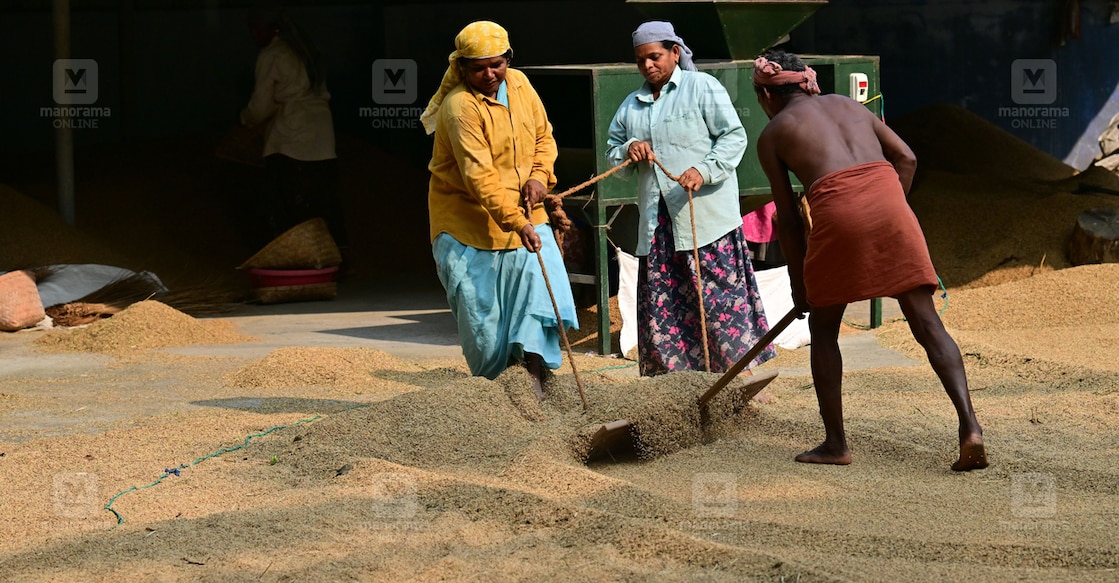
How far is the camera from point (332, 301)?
9430 millimetres

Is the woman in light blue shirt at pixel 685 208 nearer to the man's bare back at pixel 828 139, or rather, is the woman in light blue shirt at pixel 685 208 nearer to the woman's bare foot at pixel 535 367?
the woman's bare foot at pixel 535 367

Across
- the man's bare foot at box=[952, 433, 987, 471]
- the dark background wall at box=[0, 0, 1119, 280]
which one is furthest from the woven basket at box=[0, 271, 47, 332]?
the man's bare foot at box=[952, 433, 987, 471]

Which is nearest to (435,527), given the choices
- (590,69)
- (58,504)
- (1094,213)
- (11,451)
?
(58,504)

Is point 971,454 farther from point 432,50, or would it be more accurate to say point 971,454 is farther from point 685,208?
point 432,50

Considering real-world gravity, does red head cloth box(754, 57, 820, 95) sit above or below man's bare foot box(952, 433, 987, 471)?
above

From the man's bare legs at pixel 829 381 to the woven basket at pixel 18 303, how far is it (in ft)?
17.5

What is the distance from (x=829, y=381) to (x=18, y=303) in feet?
17.8

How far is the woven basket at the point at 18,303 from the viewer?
8055 mm

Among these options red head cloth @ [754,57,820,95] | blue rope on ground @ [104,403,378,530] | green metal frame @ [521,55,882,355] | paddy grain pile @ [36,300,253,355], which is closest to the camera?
blue rope on ground @ [104,403,378,530]

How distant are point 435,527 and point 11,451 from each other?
6.77 feet

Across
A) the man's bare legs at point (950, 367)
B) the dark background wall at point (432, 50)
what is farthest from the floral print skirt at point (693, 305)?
the dark background wall at point (432, 50)

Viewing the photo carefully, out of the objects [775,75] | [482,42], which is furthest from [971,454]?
[482,42]

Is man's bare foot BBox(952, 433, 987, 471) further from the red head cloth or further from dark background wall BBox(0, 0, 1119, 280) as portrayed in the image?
dark background wall BBox(0, 0, 1119, 280)

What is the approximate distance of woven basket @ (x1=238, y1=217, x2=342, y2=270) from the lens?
9266 millimetres
